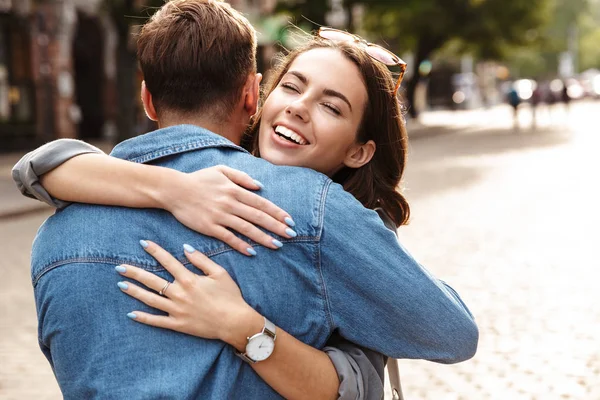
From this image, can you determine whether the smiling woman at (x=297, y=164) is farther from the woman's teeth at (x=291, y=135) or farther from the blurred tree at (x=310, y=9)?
the blurred tree at (x=310, y=9)

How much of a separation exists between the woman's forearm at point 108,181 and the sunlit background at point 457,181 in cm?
Result: 114

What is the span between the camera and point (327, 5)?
25.6 metres

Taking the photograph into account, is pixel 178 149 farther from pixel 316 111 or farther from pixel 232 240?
pixel 316 111

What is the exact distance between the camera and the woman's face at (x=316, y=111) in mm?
2086

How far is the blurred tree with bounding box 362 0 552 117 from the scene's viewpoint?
3722 cm

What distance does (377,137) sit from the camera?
7.34 ft

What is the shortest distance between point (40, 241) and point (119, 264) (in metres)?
0.20

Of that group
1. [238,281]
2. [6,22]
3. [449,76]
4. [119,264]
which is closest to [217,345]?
[238,281]

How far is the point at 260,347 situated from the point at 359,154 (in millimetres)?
694

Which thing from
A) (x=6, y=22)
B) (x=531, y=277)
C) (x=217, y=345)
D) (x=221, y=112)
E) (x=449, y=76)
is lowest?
(x=449, y=76)

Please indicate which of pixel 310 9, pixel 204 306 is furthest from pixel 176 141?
pixel 310 9

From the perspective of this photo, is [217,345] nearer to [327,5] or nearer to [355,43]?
[355,43]

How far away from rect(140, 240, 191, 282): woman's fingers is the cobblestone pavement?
3.52m

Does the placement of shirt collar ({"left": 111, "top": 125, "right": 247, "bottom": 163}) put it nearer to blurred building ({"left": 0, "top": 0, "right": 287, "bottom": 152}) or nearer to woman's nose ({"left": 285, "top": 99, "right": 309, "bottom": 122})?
woman's nose ({"left": 285, "top": 99, "right": 309, "bottom": 122})
